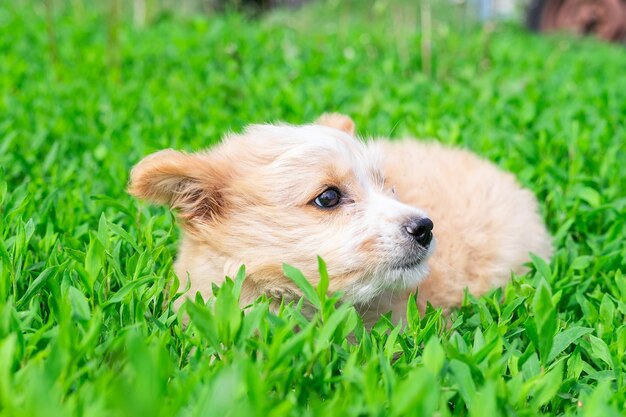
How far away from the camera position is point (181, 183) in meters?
2.73

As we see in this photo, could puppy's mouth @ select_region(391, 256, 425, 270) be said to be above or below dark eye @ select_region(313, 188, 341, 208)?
below

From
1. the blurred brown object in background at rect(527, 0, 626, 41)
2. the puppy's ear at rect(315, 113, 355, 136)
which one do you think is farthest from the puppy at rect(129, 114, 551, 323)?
the blurred brown object in background at rect(527, 0, 626, 41)

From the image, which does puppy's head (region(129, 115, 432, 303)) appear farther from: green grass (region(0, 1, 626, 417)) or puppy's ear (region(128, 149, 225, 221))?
green grass (region(0, 1, 626, 417))

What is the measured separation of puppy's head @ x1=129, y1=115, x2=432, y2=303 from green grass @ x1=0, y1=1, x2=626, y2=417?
202 millimetres

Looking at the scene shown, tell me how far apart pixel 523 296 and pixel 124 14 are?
912 cm

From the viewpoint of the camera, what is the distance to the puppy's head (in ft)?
8.51

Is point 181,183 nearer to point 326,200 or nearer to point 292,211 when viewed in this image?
point 292,211

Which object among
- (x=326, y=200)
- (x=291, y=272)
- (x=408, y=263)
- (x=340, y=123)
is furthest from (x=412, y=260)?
(x=340, y=123)

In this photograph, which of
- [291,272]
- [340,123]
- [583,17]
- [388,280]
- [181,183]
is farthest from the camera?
[583,17]

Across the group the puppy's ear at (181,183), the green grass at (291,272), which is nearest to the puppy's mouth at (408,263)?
the green grass at (291,272)

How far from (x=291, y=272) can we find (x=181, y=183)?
2.39 feet

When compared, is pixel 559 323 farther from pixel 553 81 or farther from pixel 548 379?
pixel 553 81

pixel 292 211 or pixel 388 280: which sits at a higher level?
pixel 292 211

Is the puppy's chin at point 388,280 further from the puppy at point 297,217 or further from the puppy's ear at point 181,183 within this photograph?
the puppy's ear at point 181,183
